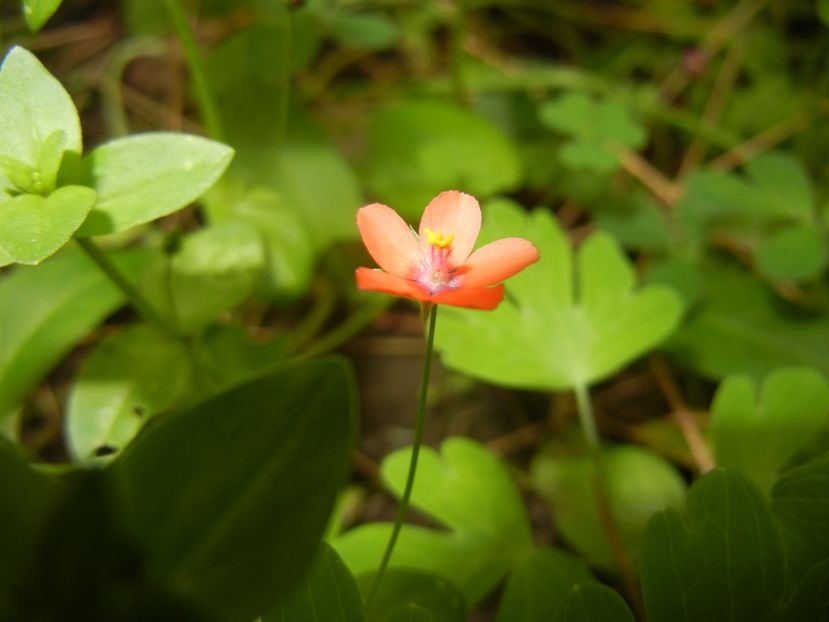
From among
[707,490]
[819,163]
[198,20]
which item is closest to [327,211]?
[198,20]

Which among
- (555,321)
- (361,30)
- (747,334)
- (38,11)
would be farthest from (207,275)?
(747,334)

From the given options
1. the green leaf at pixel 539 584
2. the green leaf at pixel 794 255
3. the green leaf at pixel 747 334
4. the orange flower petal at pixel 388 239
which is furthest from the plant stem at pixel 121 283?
the green leaf at pixel 794 255

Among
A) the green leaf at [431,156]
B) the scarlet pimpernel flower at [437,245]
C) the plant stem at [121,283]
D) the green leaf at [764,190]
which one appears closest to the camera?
the scarlet pimpernel flower at [437,245]

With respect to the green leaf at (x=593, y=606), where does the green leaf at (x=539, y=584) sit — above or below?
below

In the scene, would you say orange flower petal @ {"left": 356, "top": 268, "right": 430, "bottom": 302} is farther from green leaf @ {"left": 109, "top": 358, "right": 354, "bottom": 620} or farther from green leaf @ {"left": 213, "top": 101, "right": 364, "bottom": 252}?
green leaf @ {"left": 213, "top": 101, "right": 364, "bottom": 252}

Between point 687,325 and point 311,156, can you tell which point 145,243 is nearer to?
point 311,156

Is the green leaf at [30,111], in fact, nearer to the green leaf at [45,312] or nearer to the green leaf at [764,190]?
the green leaf at [45,312]

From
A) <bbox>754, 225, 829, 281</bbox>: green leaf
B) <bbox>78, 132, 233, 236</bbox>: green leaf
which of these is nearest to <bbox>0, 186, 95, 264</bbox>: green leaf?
<bbox>78, 132, 233, 236</bbox>: green leaf
